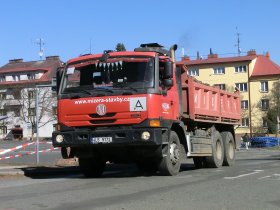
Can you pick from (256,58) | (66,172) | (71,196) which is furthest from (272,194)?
(256,58)

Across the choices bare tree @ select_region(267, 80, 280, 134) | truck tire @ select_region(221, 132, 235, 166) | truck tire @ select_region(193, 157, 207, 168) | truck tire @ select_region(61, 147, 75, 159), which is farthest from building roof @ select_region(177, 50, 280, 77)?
truck tire @ select_region(61, 147, 75, 159)

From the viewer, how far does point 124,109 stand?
1324 centimetres

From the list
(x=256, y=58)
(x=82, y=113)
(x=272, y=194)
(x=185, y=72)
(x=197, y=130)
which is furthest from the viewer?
(x=256, y=58)

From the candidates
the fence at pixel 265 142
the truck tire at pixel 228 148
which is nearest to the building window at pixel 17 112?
the fence at pixel 265 142

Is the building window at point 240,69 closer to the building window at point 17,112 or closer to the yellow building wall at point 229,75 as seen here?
the yellow building wall at point 229,75

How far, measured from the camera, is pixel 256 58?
9050 cm

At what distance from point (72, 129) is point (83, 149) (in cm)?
85

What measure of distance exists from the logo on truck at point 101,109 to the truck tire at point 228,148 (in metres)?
7.26

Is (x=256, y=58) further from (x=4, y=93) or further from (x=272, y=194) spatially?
(x=272, y=194)

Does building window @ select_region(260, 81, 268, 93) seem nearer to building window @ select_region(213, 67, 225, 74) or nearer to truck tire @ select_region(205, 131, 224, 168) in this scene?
building window @ select_region(213, 67, 225, 74)

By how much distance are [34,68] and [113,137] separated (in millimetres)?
85218

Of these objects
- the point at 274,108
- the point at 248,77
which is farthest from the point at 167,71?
the point at 248,77

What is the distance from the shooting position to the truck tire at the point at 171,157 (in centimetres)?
1393

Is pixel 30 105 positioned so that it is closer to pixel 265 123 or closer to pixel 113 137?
pixel 265 123
